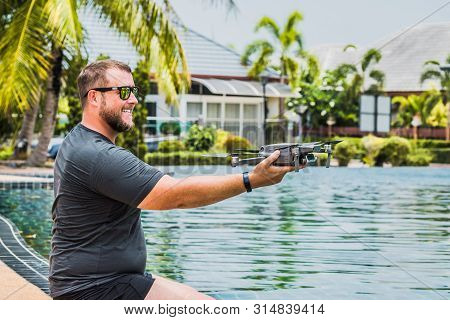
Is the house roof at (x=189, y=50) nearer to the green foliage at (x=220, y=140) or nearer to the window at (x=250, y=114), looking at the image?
the window at (x=250, y=114)

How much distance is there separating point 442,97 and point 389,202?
18.8 m

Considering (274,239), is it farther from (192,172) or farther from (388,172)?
(388,172)

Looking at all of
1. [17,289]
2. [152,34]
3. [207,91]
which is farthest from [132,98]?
[207,91]

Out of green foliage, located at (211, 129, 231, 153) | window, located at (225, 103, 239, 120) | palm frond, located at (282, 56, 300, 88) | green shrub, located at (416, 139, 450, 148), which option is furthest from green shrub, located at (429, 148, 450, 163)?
window, located at (225, 103, 239, 120)

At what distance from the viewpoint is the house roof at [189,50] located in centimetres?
2024

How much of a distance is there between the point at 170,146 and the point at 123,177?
19451 mm

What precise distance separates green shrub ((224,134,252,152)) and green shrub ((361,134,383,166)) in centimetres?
352

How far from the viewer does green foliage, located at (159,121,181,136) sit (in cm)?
2434

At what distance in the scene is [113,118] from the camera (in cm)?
299

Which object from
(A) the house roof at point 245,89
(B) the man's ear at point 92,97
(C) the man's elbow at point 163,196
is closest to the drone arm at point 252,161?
(C) the man's elbow at point 163,196

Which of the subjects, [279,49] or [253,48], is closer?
[279,49]

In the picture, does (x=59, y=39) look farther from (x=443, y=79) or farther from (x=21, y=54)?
(x=443, y=79)

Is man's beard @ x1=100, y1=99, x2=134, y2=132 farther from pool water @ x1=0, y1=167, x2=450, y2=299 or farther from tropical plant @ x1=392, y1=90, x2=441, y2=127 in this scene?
tropical plant @ x1=392, y1=90, x2=441, y2=127

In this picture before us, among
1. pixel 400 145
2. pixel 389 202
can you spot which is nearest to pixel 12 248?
pixel 389 202
